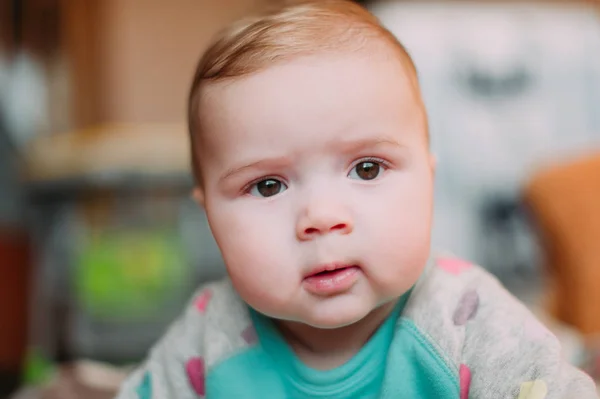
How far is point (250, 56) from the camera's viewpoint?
0.77 metres

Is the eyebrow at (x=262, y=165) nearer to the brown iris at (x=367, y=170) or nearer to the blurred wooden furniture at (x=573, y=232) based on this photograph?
the brown iris at (x=367, y=170)

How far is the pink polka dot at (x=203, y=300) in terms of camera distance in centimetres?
97

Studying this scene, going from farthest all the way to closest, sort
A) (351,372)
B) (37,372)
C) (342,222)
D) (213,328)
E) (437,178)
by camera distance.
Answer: (437,178) < (37,372) < (213,328) < (351,372) < (342,222)

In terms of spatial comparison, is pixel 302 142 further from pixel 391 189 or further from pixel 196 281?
pixel 196 281

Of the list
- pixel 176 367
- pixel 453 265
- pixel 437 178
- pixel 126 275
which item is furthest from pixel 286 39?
pixel 126 275

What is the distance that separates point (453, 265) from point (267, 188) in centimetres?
26

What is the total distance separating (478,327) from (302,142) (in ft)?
0.91

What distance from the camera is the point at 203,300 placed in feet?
3.24

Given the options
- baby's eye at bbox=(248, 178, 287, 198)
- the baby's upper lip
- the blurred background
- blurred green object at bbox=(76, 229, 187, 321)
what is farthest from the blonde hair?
blurred green object at bbox=(76, 229, 187, 321)

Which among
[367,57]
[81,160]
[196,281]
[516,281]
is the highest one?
[367,57]

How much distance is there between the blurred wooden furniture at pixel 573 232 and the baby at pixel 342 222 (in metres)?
0.74

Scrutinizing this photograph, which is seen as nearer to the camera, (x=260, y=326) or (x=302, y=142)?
(x=302, y=142)

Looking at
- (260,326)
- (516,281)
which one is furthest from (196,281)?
(260,326)

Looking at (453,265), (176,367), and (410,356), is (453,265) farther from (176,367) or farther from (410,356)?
(176,367)
